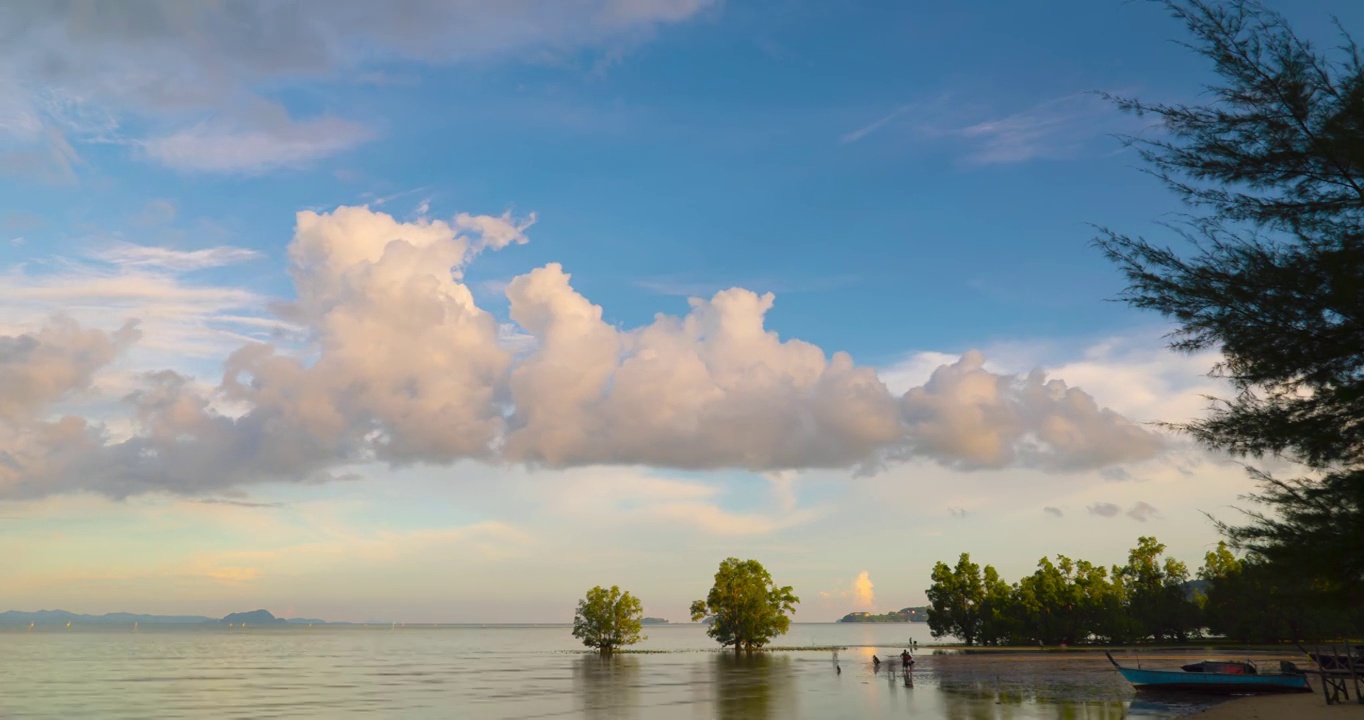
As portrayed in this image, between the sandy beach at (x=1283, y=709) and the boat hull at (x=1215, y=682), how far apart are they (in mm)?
2717

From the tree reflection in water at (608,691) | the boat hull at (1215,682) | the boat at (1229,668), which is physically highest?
the boat at (1229,668)

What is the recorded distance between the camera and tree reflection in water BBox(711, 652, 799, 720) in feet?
183

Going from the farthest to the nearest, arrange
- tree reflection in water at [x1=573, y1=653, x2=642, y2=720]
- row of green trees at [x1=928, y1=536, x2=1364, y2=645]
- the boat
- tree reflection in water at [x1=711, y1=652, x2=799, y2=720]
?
row of green trees at [x1=928, y1=536, x2=1364, y2=645]
tree reflection in water at [x1=573, y1=653, x2=642, y2=720]
tree reflection in water at [x1=711, y1=652, x2=799, y2=720]
the boat

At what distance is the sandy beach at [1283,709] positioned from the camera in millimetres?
38094

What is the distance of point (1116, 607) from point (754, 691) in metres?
81.4

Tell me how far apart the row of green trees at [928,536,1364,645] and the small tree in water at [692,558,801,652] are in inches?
1093

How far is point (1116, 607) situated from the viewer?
425 feet

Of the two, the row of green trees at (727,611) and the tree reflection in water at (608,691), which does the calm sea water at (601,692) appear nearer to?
the tree reflection in water at (608,691)

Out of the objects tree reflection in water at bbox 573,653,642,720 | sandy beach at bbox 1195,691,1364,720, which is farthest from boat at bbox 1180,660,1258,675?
tree reflection in water at bbox 573,653,642,720

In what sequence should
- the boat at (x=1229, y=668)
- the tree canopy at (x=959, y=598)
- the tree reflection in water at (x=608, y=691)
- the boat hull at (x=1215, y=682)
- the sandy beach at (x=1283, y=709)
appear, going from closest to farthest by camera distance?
the sandy beach at (x=1283, y=709)
the boat hull at (x=1215, y=682)
the boat at (x=1229, y=668)
the tree reflection in water at (x=608, y=691)
the tree canopy at (x=959, y=598)

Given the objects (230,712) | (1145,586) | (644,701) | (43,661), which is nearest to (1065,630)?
(1145,586)

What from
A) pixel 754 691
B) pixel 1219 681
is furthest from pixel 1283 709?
pixel 754 691

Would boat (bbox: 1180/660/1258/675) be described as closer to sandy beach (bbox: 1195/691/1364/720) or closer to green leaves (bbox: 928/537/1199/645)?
sandy beach (bbox: 1195/691/1364/720)

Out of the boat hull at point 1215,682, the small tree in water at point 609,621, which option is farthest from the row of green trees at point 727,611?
the boat hull at point 1215,682
